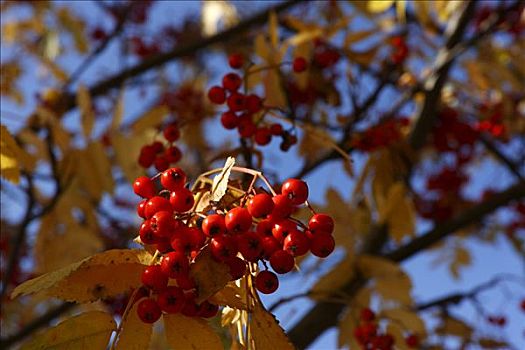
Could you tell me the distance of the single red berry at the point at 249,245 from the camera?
0.97 metres

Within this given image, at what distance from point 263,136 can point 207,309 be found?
24.8 inches

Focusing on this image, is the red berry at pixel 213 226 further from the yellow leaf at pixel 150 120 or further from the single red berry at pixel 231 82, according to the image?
the yellow leaf at pixel 150 120

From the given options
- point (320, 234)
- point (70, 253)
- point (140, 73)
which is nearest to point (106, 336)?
point (320, 234)

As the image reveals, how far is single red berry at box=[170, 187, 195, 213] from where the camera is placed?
1040mm

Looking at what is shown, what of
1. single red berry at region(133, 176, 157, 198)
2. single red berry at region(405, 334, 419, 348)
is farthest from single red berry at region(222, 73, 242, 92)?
single red berry at region(405, 334, 419, 348)

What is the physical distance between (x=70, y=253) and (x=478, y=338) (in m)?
1.93

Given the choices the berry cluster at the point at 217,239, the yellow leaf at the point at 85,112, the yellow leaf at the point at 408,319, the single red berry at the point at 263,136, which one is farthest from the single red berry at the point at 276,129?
the yellow leaf at the point at 85,112

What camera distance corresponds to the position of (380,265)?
2461 mm

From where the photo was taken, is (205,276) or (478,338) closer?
(205,276)

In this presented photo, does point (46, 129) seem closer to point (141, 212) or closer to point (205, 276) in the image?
point (141, 212)

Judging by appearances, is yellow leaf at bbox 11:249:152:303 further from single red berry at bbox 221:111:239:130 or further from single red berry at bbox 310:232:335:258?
single red berry at bbox 221:111:239:130

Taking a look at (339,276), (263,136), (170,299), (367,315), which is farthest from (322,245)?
(339,276)

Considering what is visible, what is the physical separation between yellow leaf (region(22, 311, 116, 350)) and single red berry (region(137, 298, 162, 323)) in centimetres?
6

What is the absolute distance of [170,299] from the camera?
98 cm
